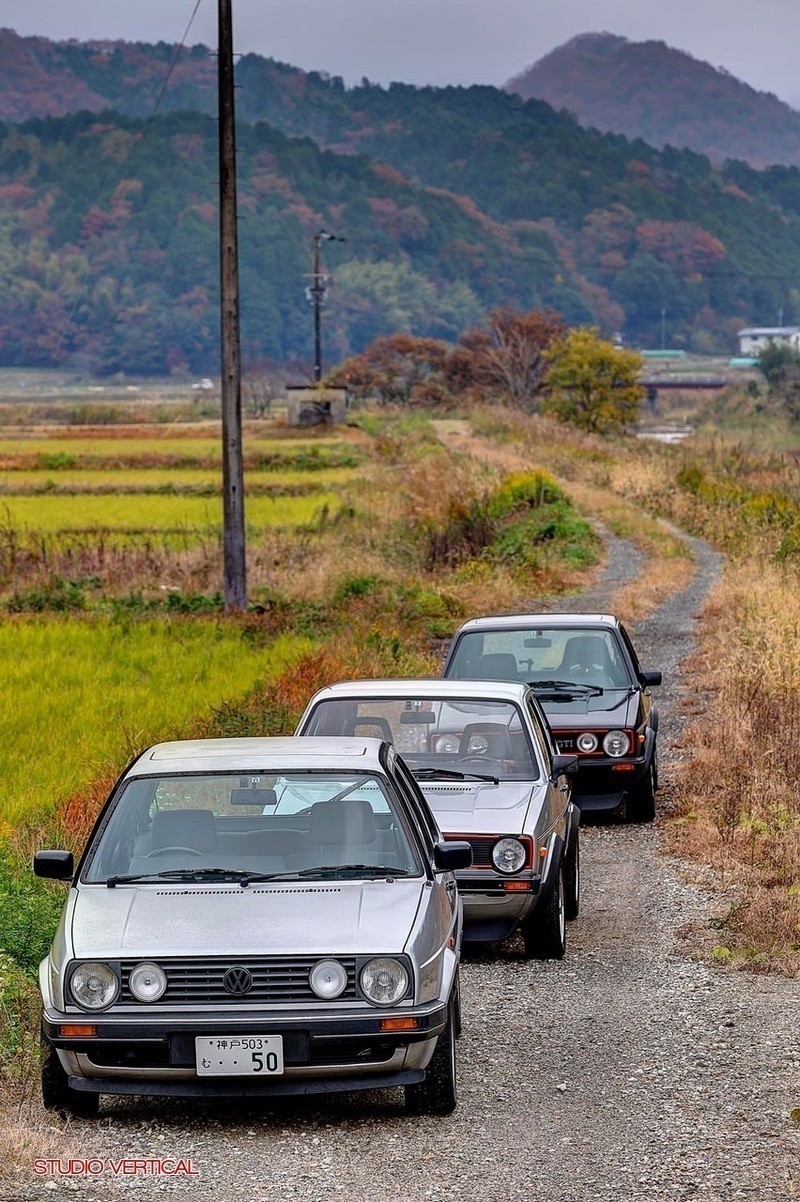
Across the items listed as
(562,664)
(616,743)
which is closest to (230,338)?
(562,664)

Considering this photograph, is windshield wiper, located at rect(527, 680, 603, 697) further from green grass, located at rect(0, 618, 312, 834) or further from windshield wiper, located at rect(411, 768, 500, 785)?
windshield wiper, located at rect(411, 768, 500, 785)

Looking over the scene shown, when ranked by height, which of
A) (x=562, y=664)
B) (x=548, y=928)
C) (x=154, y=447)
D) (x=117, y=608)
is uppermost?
(x=562, y=664)

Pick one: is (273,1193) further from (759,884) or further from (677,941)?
(759,884)

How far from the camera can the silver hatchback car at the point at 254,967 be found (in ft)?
22.4

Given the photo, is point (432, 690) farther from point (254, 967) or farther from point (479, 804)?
point (254, 967)

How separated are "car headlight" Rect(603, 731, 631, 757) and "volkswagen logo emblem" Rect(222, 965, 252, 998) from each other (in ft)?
23.8

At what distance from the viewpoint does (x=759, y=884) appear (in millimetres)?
11641

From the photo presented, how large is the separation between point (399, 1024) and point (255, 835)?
135 centimetres

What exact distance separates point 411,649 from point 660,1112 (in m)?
15.2

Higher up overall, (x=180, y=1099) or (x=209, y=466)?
(x=180, y=1099)

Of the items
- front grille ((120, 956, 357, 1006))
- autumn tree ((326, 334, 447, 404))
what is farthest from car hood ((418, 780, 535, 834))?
autumn tree ((326, 334, 447, 404))

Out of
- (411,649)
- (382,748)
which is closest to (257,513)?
(411,649)

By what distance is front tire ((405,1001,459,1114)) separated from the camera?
719cm

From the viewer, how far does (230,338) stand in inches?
1009
